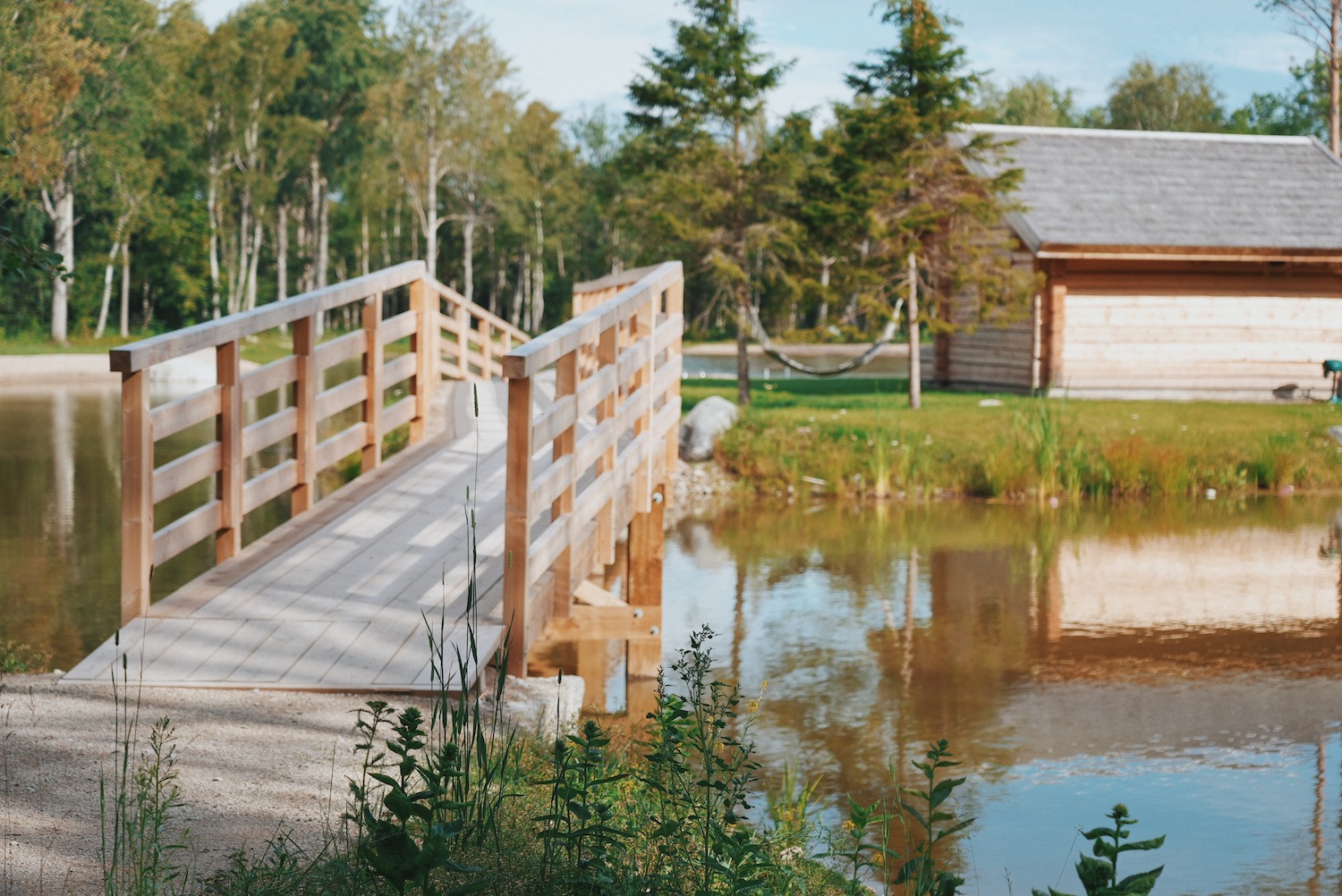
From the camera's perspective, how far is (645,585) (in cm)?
799

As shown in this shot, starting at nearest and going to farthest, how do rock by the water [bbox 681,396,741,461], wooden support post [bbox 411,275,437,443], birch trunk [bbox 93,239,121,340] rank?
wooden support post [bbox 411,275,437,443] → rock by the water [bbox 681,396,741,461] → birch trunk [bbox 93,239,121,340]

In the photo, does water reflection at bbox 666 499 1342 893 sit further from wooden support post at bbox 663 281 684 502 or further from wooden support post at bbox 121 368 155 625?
wooden support post at bbox 121 368 155 625

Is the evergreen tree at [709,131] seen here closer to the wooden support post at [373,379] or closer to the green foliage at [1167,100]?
the wooden support post at [373,379]

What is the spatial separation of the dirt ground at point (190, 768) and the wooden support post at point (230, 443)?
4.63 ft

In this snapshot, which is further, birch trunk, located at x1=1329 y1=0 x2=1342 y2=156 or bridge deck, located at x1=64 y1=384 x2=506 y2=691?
birch trunk, located at x1=1329 y1=0 x2=1342 y2=156

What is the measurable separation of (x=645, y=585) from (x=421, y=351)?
2.57m

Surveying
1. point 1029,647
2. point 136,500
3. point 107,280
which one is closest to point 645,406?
point 1029,647

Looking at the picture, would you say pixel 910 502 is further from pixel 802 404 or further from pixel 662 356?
pixel 662 356

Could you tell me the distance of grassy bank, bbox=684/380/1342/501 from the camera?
46.0ft

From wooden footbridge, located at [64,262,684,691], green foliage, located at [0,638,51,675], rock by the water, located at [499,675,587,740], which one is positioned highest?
wooden footbridge, located at [64,262,684,691]

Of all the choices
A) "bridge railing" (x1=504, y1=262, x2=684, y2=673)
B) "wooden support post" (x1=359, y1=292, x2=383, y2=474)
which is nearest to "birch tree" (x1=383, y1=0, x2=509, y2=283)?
"wooden support post" (x1=359, y1=292, x2=383, y2=474)

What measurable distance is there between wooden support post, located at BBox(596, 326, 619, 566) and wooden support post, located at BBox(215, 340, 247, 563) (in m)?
1.60

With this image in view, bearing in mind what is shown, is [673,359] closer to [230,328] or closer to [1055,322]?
[230,328]

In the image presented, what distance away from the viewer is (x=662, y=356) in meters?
9.01
